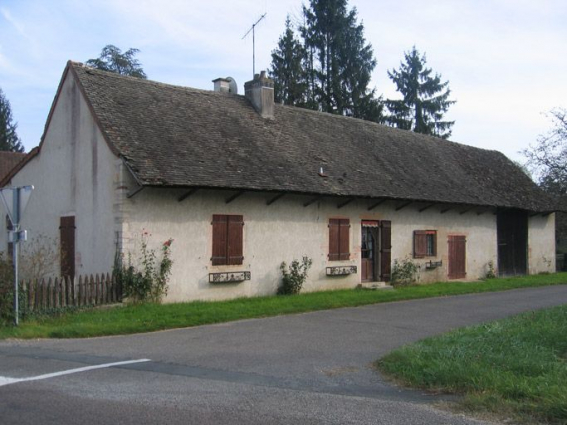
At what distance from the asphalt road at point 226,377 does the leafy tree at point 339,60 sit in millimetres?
31414

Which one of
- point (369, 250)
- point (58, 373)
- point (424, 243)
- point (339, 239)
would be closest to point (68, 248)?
point (339, 239)

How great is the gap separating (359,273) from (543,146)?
52.0 feet

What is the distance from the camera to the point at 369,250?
21.5 metres

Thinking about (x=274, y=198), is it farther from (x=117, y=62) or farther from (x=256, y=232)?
(x=117, y=62)

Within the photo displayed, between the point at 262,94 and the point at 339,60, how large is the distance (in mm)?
22582

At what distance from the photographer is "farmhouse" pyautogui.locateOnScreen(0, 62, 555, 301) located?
16.1m

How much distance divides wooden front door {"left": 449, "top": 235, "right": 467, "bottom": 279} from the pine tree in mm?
20492

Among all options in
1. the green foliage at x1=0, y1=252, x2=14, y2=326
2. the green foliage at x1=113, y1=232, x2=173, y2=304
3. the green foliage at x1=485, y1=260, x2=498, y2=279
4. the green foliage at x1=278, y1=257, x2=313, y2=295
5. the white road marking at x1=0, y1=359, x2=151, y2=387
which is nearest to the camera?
the white road marking at x1=0, y1=359, x2=151, y2=387

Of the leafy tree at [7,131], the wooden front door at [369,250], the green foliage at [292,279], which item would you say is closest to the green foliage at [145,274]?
the green foliage at [292,279]

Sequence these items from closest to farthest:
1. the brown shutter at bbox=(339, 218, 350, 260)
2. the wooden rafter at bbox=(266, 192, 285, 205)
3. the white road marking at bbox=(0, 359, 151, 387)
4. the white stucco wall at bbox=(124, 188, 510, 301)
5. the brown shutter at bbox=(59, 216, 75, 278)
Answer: the white road marking at bbox=(0, 359, 151, 387), the white stucco wall at bbox=(124, 188, 510, 301), the brown shutter at bbox=(59, 216, 75, 278), the wooden rafter at bbox=(266, 192, 285, 205), the brown shutter at bbox=(339, 218, 350, 260)

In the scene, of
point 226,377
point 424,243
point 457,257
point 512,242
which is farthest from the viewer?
point 512,242

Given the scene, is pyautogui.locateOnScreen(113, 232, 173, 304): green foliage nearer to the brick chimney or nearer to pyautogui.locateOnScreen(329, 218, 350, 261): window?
pyautogui.locateOnScreen(329, 218, 350, 261): window

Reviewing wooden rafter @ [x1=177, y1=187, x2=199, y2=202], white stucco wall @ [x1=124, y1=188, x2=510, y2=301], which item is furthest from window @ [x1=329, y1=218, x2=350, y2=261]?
wooden rafter @ [x1=177, y1=187, x2=199, y2=202]

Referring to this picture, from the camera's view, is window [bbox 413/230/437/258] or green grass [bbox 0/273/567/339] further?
window [bbox 413/230/437/258]
